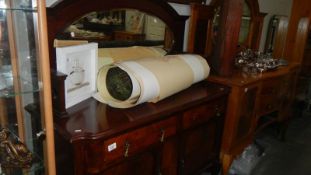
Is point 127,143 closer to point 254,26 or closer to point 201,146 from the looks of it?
point 201,146

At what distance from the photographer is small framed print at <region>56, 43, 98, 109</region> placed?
1179 mm

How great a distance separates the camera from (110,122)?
45.4 inches

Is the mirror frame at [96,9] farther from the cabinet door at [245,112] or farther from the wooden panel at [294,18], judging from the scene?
the wooden panel at [294,18]

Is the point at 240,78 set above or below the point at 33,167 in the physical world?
above

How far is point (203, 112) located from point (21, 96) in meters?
1.01

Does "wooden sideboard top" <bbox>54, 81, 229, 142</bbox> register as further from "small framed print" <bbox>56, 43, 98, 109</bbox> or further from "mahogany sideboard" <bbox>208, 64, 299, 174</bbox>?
"mahogany sideboard" <bbox>208, 64, 299, 174</bbox>

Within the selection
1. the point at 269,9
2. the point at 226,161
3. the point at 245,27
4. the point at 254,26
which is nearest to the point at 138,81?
the point at 226,161

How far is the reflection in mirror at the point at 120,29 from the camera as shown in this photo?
1416 millimetres

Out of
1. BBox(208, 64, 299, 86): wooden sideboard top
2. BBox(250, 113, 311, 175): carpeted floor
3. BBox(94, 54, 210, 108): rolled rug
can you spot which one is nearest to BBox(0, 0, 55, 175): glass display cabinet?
BBox(94, 54, 210, 108): rolled rug

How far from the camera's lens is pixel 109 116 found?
122 cm

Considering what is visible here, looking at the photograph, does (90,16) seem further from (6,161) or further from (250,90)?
(250,90)

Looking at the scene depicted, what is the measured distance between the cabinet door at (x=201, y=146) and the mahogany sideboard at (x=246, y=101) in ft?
0.31

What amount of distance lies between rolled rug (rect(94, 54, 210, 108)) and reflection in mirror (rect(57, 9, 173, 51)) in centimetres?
24

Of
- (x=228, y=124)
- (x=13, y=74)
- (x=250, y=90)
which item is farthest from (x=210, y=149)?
(x=13, y=74)
